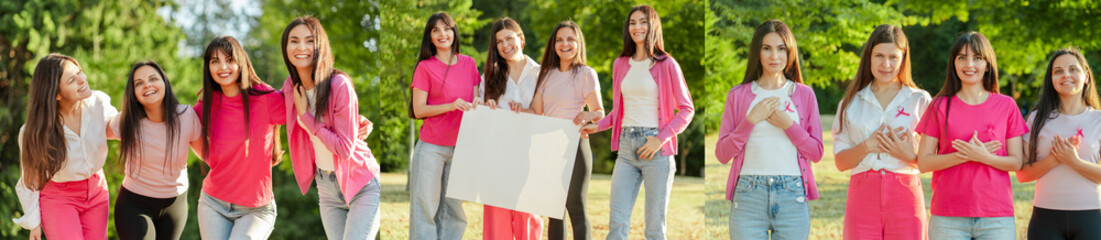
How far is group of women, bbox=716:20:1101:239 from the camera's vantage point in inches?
167

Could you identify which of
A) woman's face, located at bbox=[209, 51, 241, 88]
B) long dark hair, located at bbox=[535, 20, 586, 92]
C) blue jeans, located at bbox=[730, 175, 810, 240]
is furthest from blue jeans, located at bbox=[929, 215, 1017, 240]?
woman's face, located at bbox=[209, 51, 241, 88]

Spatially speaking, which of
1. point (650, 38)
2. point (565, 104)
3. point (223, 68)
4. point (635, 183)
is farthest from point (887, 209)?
point (223, 68)

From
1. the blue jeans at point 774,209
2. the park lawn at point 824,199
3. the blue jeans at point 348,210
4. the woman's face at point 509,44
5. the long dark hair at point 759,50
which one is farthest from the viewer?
the park lawn at point 824,199

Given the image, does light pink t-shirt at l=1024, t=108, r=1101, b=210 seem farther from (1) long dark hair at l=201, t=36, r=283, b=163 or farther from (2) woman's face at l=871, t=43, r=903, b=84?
(1) long dark hair at l=201, t=36, r=283, b=163

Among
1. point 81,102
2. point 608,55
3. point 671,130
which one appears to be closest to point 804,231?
point 671,130

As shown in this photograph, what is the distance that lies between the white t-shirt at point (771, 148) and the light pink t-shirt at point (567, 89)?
42.6 inches

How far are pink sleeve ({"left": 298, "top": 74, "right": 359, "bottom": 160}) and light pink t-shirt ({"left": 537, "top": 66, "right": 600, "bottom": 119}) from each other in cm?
117

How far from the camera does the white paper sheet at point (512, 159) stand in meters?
5.07

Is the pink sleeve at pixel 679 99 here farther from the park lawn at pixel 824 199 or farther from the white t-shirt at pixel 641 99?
the park lawn at pixel 824 199

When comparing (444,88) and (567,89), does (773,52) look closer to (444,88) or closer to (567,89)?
(567,89)

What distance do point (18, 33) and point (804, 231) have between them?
1111 centimetres

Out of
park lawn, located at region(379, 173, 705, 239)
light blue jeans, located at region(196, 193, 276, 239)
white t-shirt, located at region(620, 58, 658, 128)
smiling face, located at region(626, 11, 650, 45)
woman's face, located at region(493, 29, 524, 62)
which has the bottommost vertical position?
park lawn, located at region(379, 173, 705, 239)

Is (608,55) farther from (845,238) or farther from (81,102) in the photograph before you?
(81,102)

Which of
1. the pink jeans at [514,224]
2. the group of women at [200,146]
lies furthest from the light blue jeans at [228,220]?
the pink jeans at [514,224]
